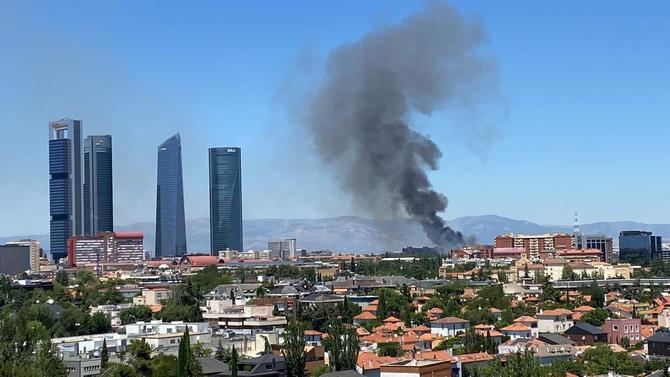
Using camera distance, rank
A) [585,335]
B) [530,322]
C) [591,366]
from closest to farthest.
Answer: [591,366] → [585,335] → [530,322]

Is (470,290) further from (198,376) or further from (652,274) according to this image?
(198,376)

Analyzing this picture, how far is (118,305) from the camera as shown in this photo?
70.0 m

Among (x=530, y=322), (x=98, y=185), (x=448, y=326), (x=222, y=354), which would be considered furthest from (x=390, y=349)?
(x=98, y=185)

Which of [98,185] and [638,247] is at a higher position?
[98,185]

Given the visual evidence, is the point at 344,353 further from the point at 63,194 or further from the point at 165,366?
the point at 63,194

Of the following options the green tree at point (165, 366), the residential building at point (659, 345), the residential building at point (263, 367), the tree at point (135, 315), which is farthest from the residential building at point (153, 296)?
the green tree at point (165, 366)

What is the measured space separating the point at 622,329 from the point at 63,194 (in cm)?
14060

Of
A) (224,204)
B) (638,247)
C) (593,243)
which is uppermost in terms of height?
(224,204)

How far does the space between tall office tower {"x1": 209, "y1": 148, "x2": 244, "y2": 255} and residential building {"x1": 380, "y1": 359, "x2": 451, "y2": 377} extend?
160 metres

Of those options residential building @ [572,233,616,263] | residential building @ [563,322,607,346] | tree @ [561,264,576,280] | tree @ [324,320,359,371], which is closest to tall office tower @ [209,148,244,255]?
residential building @ [572,233,616,263]

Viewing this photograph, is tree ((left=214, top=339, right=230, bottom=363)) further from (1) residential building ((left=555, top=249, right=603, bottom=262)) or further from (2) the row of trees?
(1) residential building ((left=555, top=249, right=603, bottom=262))

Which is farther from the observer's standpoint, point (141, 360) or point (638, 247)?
point (638, 247)

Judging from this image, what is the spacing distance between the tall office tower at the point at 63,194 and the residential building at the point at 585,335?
138876 millimetres

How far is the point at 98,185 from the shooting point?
19062cm
